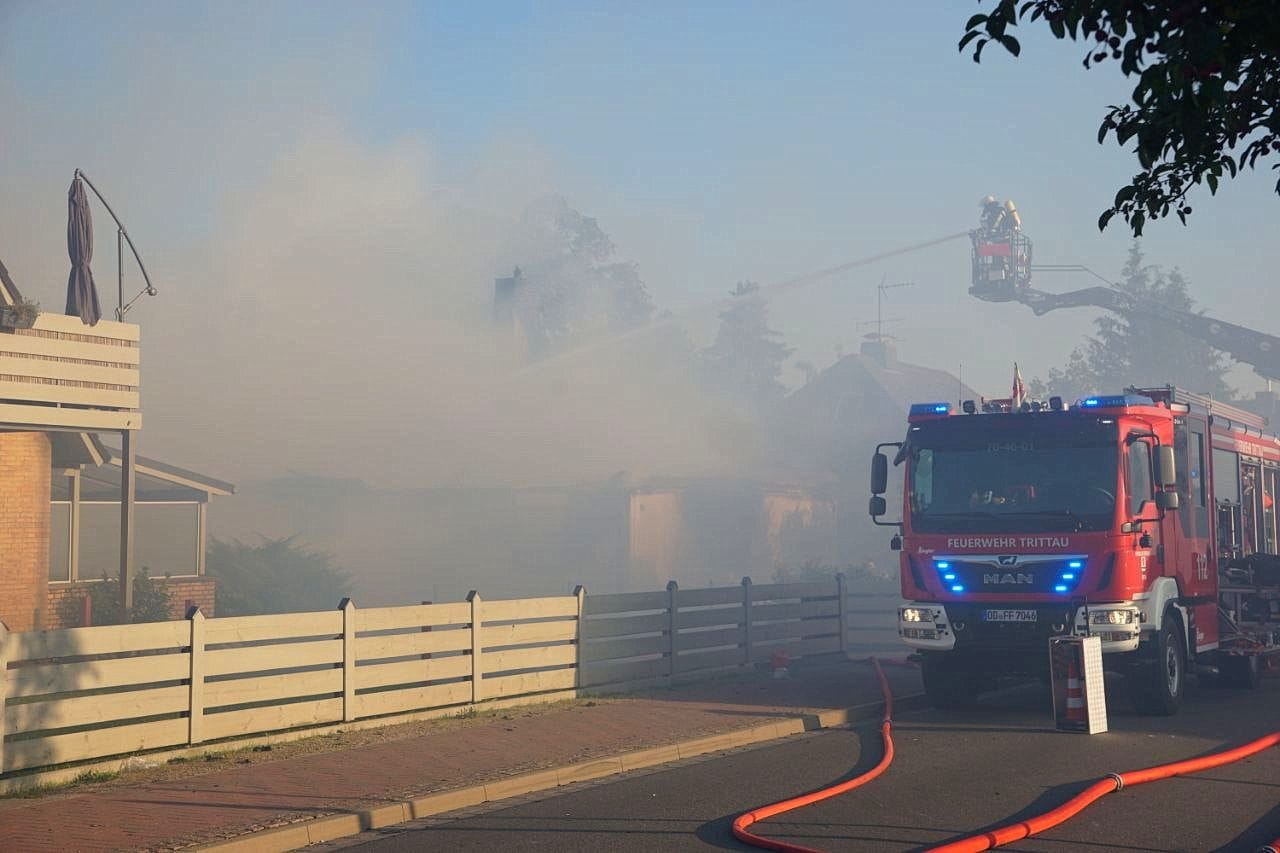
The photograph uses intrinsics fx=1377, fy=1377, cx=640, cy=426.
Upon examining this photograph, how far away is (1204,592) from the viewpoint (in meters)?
15.8

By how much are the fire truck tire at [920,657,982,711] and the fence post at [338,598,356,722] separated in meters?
6.27

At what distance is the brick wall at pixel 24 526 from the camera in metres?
21.9

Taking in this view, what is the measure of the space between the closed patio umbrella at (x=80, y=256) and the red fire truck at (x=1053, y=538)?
13267mm

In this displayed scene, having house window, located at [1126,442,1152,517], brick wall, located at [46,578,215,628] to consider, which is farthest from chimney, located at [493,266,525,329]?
house window, located at [1126,442,1152,517]

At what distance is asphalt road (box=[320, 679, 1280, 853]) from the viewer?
8391 millimetres

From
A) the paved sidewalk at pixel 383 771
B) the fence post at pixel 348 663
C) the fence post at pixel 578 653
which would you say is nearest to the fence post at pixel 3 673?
the paved sidewalk at pixel 383 771

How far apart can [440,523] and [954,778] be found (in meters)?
41.4

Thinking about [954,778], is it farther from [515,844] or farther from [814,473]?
[814,473]

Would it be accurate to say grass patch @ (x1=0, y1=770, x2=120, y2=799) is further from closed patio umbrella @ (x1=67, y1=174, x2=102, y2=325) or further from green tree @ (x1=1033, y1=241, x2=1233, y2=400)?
green tree @ (x1=1033, y1=241, x2=1233, y2=400)

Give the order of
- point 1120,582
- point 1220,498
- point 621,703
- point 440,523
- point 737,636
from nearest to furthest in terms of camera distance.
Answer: point 1120,582, point 621,703, point 1220,498, point 737,636, point 440,523

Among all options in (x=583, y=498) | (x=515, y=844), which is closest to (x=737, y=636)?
(x=515, y=844)

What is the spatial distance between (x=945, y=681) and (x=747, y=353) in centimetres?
9243

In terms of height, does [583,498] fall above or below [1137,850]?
above

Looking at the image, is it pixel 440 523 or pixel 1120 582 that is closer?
pixel 1120 582
